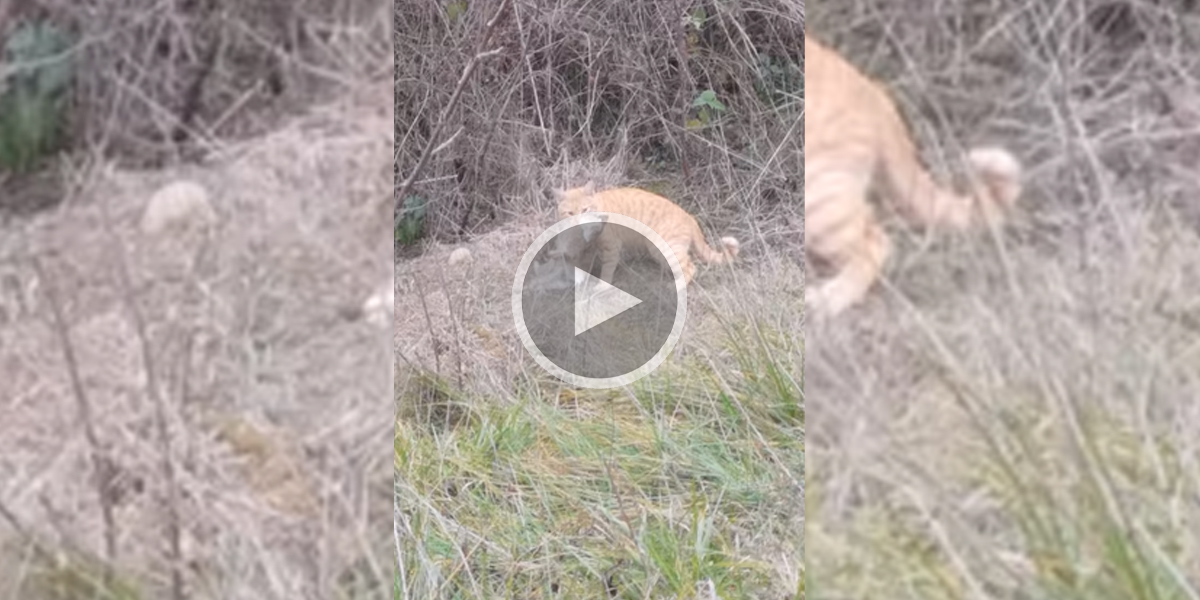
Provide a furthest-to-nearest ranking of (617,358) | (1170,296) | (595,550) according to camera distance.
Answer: (617,358), (595,550), (1170,296)

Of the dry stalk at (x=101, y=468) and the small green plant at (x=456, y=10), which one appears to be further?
the small green plant at (x=456, y=10)

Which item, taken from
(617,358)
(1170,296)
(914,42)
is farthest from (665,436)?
(914,42)

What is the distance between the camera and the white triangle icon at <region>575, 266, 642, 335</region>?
1.34 metres

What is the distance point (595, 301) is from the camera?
1391mm

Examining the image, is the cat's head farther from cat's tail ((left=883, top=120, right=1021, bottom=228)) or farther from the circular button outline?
cat's tail ((left=883, top=120, right=1021, bottom=228))

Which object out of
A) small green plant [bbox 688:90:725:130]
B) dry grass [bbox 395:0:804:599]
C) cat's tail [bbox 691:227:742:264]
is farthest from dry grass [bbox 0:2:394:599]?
small green plant [bbox 688:90:725:130]

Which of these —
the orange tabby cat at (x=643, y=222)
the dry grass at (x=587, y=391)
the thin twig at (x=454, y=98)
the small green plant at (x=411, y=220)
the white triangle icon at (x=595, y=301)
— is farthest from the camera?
the small green plant at (x=411, y=220)

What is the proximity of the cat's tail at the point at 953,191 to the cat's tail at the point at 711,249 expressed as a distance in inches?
45.8

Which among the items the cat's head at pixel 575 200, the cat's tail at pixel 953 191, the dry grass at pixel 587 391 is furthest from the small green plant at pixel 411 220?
the cat's tail at pixel 953 191

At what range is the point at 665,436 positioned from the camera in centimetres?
110

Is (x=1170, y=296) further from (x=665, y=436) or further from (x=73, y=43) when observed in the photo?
(x=665, y=436)

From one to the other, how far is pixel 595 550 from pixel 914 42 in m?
0.65

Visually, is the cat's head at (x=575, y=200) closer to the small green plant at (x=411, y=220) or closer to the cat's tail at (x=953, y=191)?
the small green plant at (x=411, y=220)

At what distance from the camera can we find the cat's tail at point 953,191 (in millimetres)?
341
